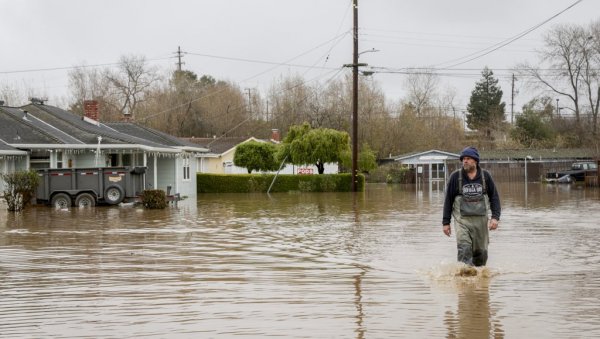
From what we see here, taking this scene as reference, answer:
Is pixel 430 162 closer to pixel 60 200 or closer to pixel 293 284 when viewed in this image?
pixel 60 200

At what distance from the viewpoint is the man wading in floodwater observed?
10523mm

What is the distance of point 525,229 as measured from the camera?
19.0 meters

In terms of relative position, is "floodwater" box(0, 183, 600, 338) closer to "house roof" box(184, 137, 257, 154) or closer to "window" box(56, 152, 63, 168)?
"window" box(56, 152, 63, 168)

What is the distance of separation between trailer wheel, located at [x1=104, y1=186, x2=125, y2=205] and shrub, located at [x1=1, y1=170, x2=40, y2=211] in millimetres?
2514

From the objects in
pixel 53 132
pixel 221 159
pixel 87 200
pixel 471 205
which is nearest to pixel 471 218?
pixel 471 205

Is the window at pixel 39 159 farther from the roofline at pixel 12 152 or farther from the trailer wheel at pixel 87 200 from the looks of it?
the trailer wheel at pixel 87 200

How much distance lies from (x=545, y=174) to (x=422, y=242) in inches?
2233

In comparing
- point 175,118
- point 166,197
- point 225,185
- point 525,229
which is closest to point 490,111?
point 175,118

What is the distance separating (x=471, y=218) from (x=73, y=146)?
1065 inches

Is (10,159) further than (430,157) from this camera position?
No

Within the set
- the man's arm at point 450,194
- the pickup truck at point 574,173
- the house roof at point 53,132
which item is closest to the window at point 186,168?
the house roof at point 53,132

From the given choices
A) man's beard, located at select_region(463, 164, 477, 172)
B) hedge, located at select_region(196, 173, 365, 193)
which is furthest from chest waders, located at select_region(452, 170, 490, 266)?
hedge, located at select_region(196, 173, 365, 193)

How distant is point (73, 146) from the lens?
3478 cm

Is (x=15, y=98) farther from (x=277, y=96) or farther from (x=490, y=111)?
(x=490, y=111)
